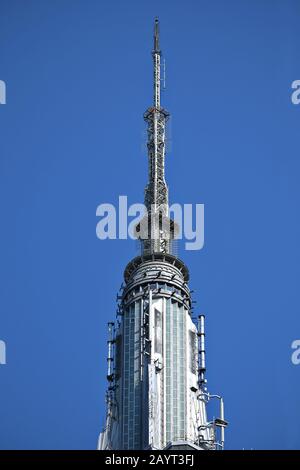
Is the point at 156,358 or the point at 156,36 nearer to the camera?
the point at 156,358

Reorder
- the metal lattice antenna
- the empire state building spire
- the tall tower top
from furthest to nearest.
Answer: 1. the tall tower top
2. the metal lattice antenna
3. the empire state building spire

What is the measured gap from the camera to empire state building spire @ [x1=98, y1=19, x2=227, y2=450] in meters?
157

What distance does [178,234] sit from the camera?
17725 centimetres

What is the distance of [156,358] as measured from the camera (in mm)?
161750

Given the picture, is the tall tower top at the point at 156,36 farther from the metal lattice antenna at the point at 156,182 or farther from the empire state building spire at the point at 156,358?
the empire state building spire at the point at 156,358

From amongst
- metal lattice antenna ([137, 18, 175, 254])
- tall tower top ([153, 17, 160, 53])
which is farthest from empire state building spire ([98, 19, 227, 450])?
tall tower top ([153, 17, 160, 53])

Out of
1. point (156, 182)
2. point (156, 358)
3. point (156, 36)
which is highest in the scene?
point (156, 36)

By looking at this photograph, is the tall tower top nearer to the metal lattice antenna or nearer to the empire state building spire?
the metal lattice antenna

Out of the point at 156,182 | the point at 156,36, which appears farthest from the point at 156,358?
the point at 156,36

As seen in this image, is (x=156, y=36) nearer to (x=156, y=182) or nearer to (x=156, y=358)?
(x=156, y=182)

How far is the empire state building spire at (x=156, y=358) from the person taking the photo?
515 ft

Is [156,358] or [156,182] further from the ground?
[156,182]
